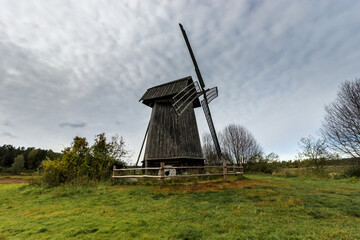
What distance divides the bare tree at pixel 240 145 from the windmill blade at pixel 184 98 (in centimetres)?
1654

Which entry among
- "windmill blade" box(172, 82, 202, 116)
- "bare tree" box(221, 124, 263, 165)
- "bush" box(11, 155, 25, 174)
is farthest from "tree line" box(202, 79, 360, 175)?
"bush" box(11, 155, 25, 174)

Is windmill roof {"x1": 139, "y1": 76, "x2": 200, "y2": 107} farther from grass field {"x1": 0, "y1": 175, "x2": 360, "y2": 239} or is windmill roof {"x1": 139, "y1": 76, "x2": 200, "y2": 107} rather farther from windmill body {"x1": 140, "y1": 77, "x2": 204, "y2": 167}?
grass field {"x1": 0, "y1": 175, "x2": 360, "y2": 239}

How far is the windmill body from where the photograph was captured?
1392cm

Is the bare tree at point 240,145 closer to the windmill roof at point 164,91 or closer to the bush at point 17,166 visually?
the windmill roof at point 164,91

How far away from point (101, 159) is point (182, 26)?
13.7m

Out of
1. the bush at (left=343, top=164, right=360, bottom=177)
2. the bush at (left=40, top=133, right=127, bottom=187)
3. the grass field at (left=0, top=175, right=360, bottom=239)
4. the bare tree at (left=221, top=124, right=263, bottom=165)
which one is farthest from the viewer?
the bare tree at (left=221, top=124, right=263, bottom=165)

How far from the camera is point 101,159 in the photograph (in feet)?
44.2

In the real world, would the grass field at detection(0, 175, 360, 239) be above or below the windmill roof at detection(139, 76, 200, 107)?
below

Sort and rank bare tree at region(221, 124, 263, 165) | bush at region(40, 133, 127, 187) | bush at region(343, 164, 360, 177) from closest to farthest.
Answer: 1. bush at region(40, 133, 127, 187)
2. bush at region(343, 164, 360, 177)
3. bare tree at region(221, 124, 263, 165)

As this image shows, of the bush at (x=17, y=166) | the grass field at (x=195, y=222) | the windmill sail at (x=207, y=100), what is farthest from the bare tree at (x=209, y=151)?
the bush at (x=17, y=166)

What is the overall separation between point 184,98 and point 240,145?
18.7 meters

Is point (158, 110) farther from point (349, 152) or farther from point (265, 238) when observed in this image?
point (349, 152)

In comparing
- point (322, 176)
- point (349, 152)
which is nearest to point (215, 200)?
point (349, 152)

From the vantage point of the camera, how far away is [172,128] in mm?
14625
